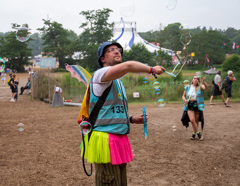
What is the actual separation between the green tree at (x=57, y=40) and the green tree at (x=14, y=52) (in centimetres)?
365

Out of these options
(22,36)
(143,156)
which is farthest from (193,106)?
(22,36)

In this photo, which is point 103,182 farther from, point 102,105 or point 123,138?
point 102,105

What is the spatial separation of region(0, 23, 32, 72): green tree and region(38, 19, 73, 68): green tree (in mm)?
3652

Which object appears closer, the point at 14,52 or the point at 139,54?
the point at 139,54

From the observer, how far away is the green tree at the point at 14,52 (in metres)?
38.3

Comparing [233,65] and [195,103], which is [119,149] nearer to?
[195,103]

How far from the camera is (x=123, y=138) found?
2322 millimetres

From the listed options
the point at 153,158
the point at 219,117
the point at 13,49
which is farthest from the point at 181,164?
the point at 13,49

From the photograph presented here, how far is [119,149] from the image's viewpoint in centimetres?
227

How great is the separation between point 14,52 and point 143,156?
37935mm

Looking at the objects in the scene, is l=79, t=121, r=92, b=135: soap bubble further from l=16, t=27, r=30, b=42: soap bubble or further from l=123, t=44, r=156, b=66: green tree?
l=123, t=44, r=156, b=66: green tree

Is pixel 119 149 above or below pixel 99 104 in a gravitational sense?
below

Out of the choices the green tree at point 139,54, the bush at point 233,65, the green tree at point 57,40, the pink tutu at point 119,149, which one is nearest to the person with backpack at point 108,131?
the pink tutu at point 119,149

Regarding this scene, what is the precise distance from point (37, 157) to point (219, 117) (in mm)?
6746
